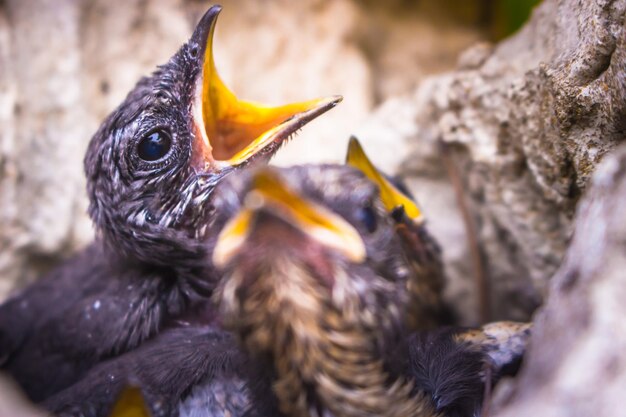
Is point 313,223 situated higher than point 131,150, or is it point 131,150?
point 131,150

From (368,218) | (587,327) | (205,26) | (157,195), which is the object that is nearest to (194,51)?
(205,26)

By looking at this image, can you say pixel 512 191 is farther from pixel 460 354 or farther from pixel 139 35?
pixel 139 35

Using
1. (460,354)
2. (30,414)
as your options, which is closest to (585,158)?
(460,354)

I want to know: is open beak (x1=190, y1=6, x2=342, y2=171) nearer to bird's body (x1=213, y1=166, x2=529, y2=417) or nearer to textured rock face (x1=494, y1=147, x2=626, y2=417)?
bird's body (x1=213, y1=166, x2=529, y2=417)

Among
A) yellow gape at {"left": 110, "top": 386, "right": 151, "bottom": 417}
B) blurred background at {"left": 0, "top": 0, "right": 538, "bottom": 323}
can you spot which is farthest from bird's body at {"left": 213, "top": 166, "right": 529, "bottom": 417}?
blurred background at {"left": 0, "top": 0, "right": 538, "bottom": 323}

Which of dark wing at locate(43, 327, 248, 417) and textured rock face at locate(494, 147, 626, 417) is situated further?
dark wing at locate(43, 327, 248, 417)

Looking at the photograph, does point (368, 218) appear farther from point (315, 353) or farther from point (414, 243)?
point (414, 243)
